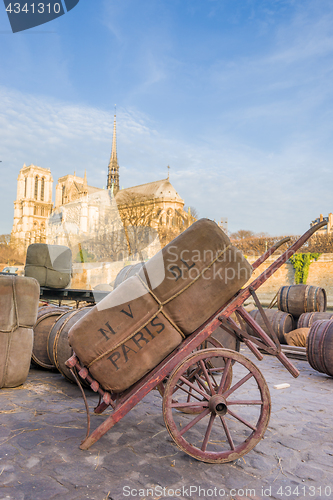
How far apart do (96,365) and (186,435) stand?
3.95 ft

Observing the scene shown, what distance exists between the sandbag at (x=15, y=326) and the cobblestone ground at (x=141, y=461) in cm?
70

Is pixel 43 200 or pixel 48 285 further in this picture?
pixel 43 200

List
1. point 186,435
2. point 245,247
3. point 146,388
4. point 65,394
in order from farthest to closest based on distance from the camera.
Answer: point 245,247 → point 65,394 → point 186,435 → point 146,388

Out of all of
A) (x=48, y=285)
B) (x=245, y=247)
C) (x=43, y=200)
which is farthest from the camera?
(x=43, y=200)

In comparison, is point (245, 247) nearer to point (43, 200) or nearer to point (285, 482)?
point (285, 482)

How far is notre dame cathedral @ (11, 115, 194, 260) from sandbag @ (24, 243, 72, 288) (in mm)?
8483

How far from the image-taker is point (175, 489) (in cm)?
244

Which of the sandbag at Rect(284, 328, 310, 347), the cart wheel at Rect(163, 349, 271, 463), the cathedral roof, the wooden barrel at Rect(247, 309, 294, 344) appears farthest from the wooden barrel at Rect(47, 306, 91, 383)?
the cathedral roof

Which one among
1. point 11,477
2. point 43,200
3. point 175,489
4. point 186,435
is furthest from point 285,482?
point 43,200

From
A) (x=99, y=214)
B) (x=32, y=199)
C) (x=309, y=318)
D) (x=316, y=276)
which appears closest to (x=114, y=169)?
(x=32, y=199)

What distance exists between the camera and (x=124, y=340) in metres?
2.94

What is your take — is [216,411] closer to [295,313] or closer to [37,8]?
[37,8]

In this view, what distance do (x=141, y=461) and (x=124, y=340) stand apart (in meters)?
0.96

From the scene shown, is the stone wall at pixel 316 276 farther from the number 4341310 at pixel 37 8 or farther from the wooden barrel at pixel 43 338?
the number 4341310 at pixel 37 8
